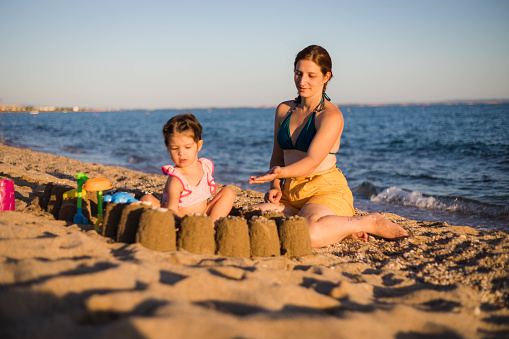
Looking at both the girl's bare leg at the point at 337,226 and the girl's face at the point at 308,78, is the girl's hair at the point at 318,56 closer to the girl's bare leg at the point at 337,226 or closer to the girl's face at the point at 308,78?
the girl's face at the point at 308,78

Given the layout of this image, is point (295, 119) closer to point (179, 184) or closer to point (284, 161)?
point (284, 161)

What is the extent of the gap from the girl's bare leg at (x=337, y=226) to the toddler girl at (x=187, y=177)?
81cm

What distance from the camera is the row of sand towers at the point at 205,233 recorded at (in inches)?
107

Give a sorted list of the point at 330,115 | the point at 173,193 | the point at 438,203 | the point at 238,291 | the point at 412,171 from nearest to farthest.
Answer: the point at 238,291 → the point at 173,193 → the point at 330,115 → the point at 438,203 → the point at 412,171

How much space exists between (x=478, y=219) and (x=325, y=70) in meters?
3.99

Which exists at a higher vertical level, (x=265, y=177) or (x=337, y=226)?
(x=265, y=177)

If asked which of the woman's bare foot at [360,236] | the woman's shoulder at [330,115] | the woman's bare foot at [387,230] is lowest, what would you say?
the woman's bare foot at [360,236]

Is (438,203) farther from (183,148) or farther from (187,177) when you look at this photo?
(183,148)

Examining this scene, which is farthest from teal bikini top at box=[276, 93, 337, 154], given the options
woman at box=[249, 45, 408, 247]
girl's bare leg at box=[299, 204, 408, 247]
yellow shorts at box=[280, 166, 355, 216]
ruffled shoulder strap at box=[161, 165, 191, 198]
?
ruffled shoulder strap at box=[161, 165, 191, 198]

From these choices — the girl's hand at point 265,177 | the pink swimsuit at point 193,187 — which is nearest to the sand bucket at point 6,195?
the pink swimsuit at point 193,187

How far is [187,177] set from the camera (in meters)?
3.43

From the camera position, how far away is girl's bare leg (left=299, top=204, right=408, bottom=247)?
338 cm

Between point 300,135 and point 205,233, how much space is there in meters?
1.64

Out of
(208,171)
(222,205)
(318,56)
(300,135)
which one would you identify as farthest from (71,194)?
(318,56)
